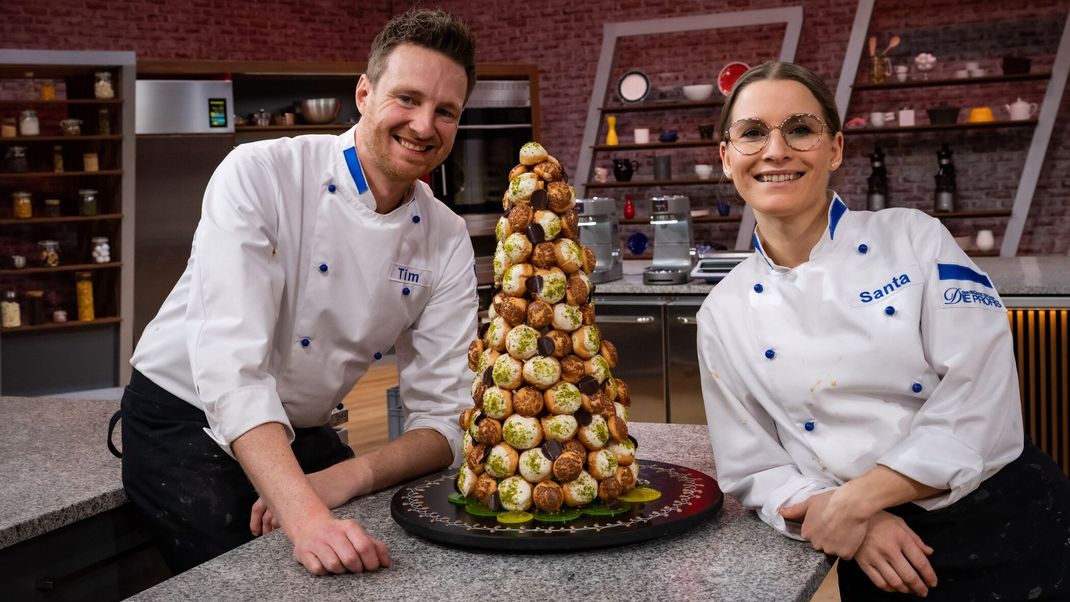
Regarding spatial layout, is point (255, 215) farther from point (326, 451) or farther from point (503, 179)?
point (503, 179)

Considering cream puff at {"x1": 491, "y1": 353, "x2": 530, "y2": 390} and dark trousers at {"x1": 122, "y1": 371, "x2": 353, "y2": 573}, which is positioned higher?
cream puff at {"x1": 491, "y1": 353, "x2": 530, "y2": 390}

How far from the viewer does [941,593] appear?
151 cm

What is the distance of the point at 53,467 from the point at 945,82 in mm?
7559

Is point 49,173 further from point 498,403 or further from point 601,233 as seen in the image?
point 498,403

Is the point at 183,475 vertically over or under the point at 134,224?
under

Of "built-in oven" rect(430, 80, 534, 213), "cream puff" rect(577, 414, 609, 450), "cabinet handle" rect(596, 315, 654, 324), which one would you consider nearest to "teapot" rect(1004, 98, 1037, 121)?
"built-in oven" rect(430, 80, 534, 213)

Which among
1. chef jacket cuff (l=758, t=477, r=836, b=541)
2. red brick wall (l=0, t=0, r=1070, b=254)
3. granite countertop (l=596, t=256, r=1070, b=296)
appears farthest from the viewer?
red brick wall (l=0, t=0, r=1070, b=254)

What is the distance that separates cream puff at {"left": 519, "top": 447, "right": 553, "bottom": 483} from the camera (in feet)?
4.58

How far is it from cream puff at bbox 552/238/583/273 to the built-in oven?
7.30 meters

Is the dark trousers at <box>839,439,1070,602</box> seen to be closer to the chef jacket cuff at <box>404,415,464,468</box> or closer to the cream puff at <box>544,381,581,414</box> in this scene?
the cream puff at <box>544,381,581,414</box>

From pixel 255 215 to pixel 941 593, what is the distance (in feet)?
4.09

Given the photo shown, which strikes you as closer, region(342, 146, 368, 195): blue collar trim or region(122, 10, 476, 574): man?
region(122, 10, 476, 574): man

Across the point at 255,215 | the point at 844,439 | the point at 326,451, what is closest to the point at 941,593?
the point at 844,439

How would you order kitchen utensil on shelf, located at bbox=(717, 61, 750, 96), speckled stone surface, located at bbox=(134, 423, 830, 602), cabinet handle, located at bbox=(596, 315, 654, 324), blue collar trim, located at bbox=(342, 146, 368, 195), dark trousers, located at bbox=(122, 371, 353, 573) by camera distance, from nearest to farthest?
speckled stone surface, located at bbox=(134, 423, 830, 602) → dark trousers, located at bbox=(122, 371, 353, 573) → blue collar trim, located at bbox=(342, 146, 368, 195) → cabinet handle, located at bbox=(596, 315, 654, 324) → kitchen utensil on shelf, located at bbox=(717, 61, 750, 96)
